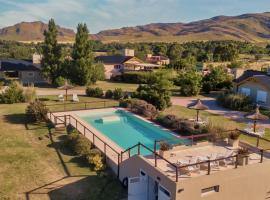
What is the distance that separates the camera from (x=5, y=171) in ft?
56.2

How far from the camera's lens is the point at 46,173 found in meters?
17.0

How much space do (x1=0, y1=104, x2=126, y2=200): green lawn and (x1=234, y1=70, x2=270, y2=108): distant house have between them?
22789mm

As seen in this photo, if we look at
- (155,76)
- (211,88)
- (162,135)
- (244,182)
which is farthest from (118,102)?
(244,182)

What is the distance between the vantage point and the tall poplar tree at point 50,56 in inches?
1866

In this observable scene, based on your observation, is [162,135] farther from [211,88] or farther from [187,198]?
[211,88]

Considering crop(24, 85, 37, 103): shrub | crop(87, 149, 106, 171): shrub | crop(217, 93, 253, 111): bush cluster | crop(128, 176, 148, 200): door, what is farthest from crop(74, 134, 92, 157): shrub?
crop(217, 93, 253, 111): bush cluster

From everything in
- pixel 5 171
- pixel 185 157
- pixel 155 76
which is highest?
pixel 155 76

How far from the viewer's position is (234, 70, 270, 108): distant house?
3514 cm

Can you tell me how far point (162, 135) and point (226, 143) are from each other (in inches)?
301

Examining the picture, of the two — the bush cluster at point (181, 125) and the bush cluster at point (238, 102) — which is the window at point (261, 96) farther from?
the bush cluster at point (181, 125)

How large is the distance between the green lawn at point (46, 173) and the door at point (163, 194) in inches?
103

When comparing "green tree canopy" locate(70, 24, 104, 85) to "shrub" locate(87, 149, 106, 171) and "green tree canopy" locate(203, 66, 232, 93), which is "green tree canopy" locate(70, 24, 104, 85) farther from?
"shrub" locate(87, 149, 106, 171)

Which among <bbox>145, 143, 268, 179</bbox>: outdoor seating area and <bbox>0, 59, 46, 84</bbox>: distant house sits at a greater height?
<bbox>0, 59, 46, 84</bbox>: distant house

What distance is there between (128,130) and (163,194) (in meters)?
14.4
